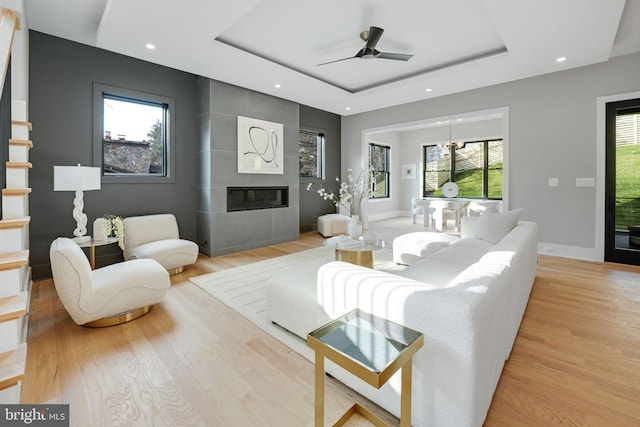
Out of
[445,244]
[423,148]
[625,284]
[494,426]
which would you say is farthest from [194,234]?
[423,148]

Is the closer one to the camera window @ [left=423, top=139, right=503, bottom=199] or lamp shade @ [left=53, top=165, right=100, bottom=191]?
lamp shade @ [left=53, top=165, right=100, bottom=191]

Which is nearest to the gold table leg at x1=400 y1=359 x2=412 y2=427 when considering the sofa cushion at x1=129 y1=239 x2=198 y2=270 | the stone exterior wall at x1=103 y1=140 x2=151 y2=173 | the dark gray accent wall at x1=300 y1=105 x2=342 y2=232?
the sofa cushion at x1=129 y1=239 x2=198 y2=270

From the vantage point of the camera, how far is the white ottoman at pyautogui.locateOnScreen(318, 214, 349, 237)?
20.9ft

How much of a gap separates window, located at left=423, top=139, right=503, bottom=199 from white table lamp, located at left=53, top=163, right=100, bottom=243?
27.3 ft

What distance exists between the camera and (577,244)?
4.48 m

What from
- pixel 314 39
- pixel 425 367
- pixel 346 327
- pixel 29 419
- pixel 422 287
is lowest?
pixel 29 419

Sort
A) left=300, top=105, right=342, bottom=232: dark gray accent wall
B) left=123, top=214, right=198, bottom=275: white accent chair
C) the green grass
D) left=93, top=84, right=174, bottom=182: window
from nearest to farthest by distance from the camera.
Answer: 1. left=123, top=214, right=198, bottom=275: white accent chair
2. left=93, top=84, right=174, bottom=182: window
3. left=300, top=105, right=342, bottom=232: dark gray accent wall
4. the green grass

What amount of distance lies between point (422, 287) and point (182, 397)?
1457 mm

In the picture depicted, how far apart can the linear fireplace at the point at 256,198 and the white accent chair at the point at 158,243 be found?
106cm

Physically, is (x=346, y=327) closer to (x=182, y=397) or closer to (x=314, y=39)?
(x=182, y=397)

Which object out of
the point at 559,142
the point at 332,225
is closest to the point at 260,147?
the point at 332,225

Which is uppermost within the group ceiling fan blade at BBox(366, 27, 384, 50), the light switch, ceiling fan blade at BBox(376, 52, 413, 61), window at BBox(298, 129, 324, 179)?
ceiling fan blade at BBox(366, 27, 384, 50)

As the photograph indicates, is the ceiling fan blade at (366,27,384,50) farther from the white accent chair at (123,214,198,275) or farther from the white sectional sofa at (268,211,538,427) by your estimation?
the white accent chair at (123,214,198,275)

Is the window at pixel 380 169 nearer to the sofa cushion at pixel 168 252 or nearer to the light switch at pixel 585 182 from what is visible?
the light switch at pixel 585 182
